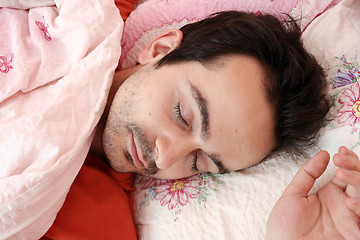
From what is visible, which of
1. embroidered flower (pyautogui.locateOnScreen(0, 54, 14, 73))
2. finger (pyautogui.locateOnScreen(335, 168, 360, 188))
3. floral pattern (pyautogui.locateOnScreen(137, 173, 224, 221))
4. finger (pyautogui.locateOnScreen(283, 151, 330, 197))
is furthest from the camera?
floral pattern (pyautogui.locateOnScreen(137, 173, 224, 221))

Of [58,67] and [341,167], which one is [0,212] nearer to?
[58,67]

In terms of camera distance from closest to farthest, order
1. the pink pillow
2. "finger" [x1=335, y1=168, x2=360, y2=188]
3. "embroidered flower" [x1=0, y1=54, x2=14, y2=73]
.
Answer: "finger" [x1=335, y1=168, x2=360, y2=188] → "embroidered flower" [x1=0, y1=54, x2=14, y2=73] → the pink pillow

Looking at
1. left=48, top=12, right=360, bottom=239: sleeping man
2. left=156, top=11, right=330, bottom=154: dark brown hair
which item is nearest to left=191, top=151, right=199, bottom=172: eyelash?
left=48, top=12, right=360, bottom=239: sleeping man

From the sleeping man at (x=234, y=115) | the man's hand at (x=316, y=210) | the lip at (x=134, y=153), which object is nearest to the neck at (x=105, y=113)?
the sleeping man at (x=234, y=115)

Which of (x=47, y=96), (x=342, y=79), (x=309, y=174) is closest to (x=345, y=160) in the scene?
(x=309, y=174)

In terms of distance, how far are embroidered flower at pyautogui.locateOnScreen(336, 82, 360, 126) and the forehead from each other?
22 centimetres

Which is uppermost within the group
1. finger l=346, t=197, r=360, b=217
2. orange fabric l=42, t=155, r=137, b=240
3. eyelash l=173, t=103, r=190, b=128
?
eyelash l=173, t=103, r=190, b=128

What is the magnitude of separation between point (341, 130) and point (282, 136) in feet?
0.53

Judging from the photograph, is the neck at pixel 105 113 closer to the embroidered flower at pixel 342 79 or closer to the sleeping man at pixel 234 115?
the sleeping man at pixel 234 115

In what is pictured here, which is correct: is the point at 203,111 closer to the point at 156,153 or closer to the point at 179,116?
the point at 179,116

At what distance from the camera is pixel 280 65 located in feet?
3.23

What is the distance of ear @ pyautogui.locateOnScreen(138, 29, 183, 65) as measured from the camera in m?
1.08

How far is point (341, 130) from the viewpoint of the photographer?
0.98m

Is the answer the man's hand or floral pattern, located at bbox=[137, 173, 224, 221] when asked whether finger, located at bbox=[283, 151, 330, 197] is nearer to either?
the man's hand
